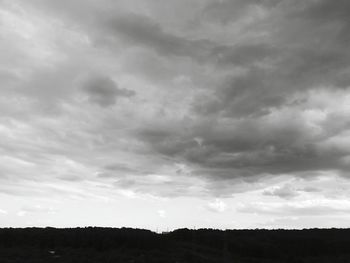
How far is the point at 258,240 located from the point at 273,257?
68.9ft

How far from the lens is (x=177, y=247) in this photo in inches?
3319

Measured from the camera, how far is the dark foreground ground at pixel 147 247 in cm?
6393

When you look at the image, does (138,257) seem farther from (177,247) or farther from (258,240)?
(258,240)

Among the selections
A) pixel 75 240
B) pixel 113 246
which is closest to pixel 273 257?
pixel 113 246

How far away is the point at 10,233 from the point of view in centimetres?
8075

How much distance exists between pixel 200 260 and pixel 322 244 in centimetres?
6155

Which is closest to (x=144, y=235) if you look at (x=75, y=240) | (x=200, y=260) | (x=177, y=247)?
(x=177, y=247)

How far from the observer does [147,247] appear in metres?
81.2

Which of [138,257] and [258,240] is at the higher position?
[258,240]

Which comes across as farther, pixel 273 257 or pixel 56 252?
pixel 273 257

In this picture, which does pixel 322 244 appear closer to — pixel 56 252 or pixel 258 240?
pixel 258 240

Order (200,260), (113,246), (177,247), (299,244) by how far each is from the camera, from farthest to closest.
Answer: (299,244) < (177,247) < (113,246) < (200,260)

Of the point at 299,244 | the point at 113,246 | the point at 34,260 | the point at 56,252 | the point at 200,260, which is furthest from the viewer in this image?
the point at 299,244

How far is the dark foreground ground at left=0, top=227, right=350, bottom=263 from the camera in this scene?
6393cm
